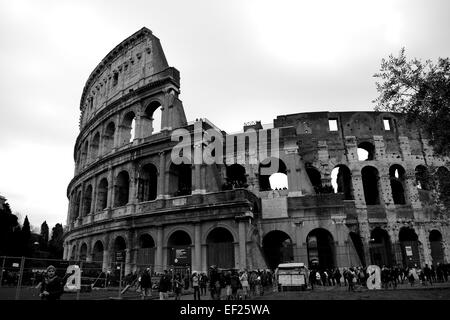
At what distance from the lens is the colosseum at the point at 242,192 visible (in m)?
21.5

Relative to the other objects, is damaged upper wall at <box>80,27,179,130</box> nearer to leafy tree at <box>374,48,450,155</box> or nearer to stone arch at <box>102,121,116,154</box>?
stone arch at <box>102,121,116,154</box>

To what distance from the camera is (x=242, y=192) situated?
2053 centimetres

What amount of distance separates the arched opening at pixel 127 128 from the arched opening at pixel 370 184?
1923 centimetres

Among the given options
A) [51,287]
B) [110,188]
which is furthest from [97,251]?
[51,287]

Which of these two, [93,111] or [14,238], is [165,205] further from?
[93,111]

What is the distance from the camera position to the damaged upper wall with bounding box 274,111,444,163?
26984 mm

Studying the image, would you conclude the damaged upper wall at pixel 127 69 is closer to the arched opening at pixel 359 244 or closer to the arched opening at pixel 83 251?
the arched opening at pixel 83 251

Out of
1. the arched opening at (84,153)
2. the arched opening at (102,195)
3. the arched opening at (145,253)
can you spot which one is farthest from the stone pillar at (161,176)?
the arched opening at (84,153)

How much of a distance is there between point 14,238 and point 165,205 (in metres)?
13.5

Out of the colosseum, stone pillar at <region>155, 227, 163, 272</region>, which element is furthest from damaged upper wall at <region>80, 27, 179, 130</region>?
stone pillar at <region>155, 227, 163, 272</region>

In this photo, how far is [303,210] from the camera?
2286 cm

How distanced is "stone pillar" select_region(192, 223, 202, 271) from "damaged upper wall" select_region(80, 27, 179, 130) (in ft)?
35.9


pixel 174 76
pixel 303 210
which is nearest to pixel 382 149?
pixel 303 210
